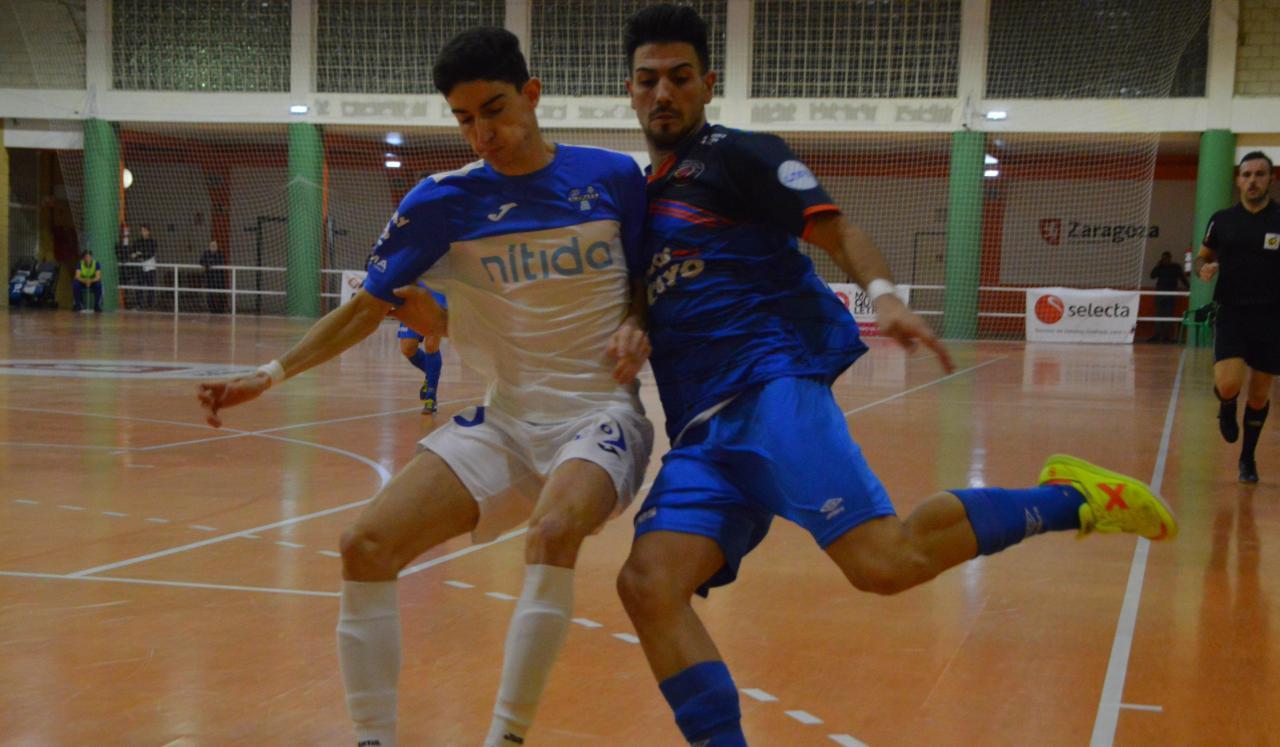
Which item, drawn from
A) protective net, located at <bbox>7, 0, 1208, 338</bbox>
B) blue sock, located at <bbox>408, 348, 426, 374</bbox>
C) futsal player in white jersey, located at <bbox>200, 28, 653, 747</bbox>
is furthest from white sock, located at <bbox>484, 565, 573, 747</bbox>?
protective net, located at <bbox>7, 0, 1208, 338</bbox>

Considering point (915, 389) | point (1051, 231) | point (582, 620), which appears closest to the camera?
point (582, 620)

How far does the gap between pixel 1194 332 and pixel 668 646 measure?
27.5 m

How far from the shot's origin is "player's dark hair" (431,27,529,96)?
3215 millimetres

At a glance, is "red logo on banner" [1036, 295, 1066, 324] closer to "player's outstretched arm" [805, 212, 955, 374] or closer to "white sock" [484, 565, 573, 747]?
"player's outstretched arm" [805, 212, 955, 374]

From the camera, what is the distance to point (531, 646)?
2918 millimetres

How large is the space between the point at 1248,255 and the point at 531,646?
714cm

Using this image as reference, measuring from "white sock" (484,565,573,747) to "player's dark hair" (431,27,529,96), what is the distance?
1229 millimetres

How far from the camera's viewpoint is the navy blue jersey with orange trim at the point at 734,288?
10.2ft

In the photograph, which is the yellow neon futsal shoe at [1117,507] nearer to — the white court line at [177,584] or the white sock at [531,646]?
the white sock at [531,646]

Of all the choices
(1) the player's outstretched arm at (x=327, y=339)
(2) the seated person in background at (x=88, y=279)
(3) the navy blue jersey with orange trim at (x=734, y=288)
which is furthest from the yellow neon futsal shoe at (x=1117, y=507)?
(2) the seated person in background at (x=88, y=279)

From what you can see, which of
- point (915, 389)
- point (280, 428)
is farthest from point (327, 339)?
point (915, 389)

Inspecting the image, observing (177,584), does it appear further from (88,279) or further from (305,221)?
(88,279)

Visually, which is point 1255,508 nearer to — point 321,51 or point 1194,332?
point 1194,332

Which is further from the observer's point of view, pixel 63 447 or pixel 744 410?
pixel 63 447
